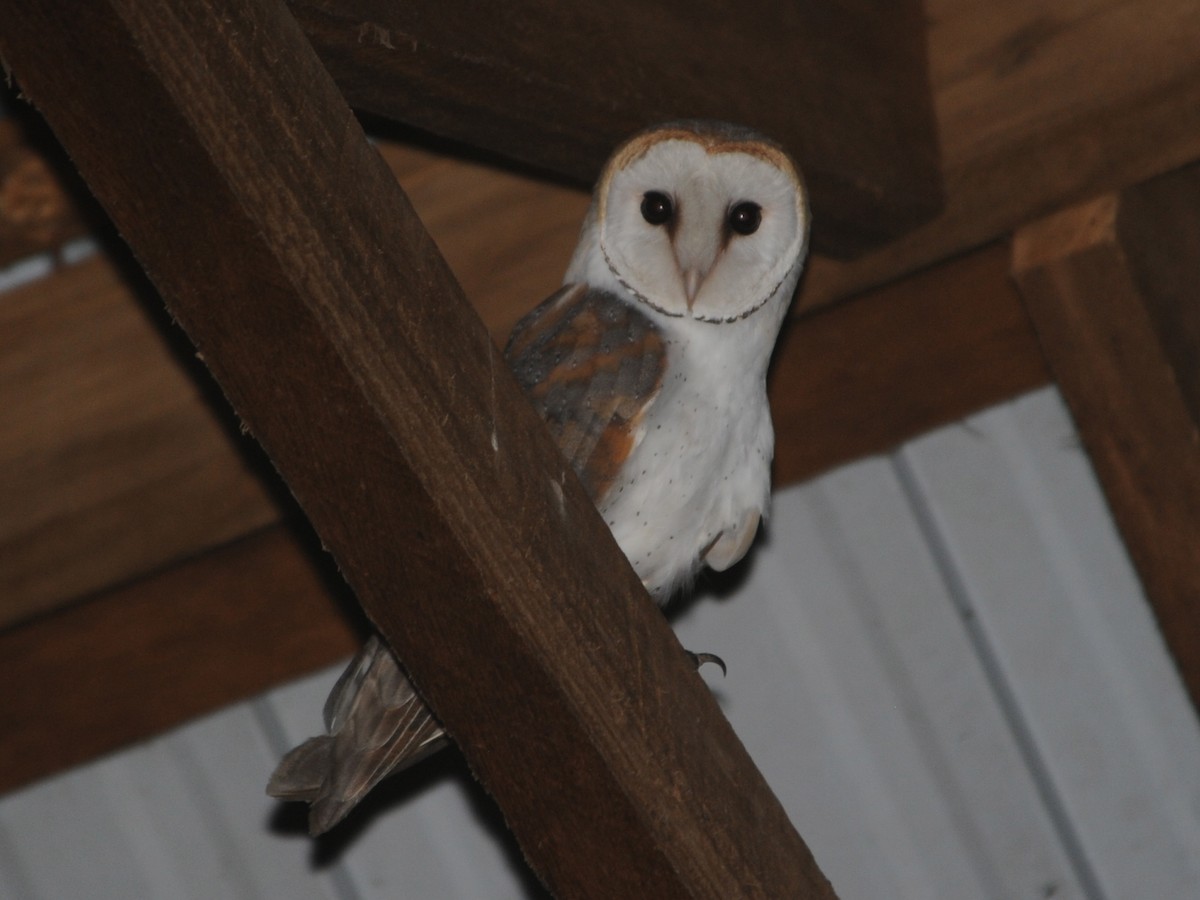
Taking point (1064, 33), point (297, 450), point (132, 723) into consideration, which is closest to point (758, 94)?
point (1064, 33)

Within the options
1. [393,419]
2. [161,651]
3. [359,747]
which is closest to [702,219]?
[359,747]

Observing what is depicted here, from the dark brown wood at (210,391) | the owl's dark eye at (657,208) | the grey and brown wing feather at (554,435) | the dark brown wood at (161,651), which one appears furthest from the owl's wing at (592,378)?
the dark brown wood at (161,651)

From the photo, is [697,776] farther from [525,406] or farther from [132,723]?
[132,723]

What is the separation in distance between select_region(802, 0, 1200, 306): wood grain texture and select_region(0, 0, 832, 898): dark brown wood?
1.01m

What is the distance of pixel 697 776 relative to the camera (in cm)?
117

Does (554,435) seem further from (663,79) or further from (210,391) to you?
(210,391)

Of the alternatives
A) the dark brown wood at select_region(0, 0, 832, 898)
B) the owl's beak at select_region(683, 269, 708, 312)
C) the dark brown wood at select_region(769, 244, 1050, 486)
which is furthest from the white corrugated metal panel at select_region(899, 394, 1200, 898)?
the dark brown wood at select_region(0, 0, 832, 898)

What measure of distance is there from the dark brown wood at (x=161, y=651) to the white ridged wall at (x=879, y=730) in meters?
0.08

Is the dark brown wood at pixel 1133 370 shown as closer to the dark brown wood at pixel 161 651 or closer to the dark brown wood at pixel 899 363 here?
the dark brown wood at pixel 899 363

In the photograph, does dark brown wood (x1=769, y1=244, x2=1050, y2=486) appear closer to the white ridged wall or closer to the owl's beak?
the white ridged wall

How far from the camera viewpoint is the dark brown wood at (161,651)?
6.95ft

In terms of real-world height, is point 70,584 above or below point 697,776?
above

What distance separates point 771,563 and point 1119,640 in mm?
530

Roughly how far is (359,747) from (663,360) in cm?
56
